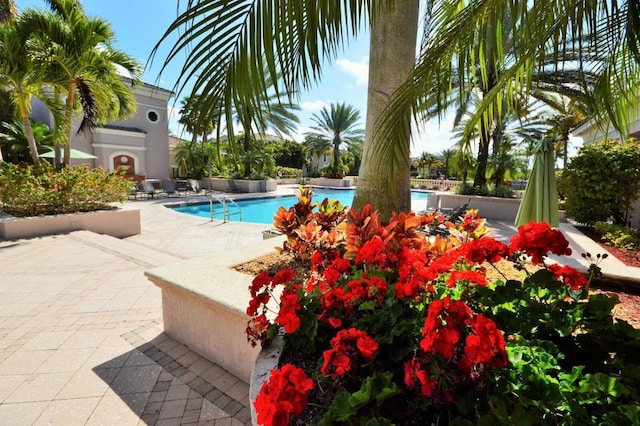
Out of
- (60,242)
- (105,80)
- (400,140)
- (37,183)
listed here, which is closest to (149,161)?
(105,80)

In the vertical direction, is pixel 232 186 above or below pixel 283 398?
above

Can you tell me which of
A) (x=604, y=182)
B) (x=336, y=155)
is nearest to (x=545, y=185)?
(x=604, y=182)

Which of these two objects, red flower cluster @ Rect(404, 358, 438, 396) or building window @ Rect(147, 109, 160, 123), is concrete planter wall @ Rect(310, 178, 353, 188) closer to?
building window @ Rect(147, 109, 160, 123)

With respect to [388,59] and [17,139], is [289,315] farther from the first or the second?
[17,139]

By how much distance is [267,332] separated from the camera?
6.21ft

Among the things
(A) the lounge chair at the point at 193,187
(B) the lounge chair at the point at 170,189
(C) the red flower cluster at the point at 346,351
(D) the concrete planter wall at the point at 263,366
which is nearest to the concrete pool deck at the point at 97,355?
(D) the concrete planter wall at the point at 263,366

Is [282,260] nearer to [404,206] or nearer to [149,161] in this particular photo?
[404,206]

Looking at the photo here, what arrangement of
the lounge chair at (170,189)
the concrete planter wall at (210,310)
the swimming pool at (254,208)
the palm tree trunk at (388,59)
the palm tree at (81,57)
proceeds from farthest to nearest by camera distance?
the lounge chair at (170,189)
the swimming pool at (254,208)
the palm tree at (81,57)
the palm tree trunk at (388,59)
the concrete planter wall at (210,310)

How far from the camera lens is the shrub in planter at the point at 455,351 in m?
1.04

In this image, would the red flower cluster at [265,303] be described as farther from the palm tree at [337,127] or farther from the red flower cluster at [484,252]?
the palm tree at [337,127]

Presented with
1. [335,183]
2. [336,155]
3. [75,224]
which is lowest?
[75,224]

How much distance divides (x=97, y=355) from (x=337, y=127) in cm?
2722

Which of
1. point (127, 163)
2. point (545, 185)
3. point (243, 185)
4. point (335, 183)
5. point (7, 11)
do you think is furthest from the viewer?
point (335, 183)

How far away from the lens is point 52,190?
728 cm
